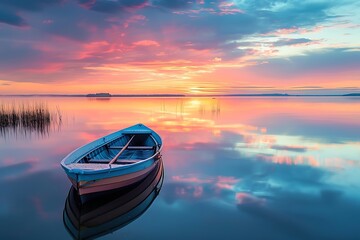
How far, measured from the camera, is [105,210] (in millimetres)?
Result: 6582

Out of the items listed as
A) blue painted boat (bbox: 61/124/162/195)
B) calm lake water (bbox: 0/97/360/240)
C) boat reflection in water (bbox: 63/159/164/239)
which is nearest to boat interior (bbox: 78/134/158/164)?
blue painted boat (bbox: 61/124/162/195)

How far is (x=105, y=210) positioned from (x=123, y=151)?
4.35 meters

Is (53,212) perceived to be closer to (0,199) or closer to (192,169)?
(0,199)

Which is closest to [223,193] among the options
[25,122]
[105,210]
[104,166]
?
[105,210]

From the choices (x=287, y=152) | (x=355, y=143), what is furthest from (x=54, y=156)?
(x=355, y=143)

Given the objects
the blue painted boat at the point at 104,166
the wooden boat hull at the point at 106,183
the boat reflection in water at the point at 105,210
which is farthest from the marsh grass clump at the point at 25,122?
the wooden boat hull at the point at 106,183

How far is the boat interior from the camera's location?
8.20 meters

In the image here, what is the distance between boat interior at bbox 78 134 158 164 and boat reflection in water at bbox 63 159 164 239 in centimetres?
98

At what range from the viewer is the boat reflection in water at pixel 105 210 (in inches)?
233

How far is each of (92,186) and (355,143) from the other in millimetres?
15081

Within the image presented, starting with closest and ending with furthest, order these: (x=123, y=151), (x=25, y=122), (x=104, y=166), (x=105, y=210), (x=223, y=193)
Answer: (x=105, y=210) < (x=104, y=166) < (x=223, y=193) < (x=123, y=151) < (x=25, y=122)

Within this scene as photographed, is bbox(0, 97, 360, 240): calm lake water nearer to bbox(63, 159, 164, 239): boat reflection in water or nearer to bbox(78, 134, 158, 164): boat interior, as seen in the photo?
bbox(63, 159, 164, 239): boat reflection in water

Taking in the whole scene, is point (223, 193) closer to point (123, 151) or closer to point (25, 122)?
point (123, 151)

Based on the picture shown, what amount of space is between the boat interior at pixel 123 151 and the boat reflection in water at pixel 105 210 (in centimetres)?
98
